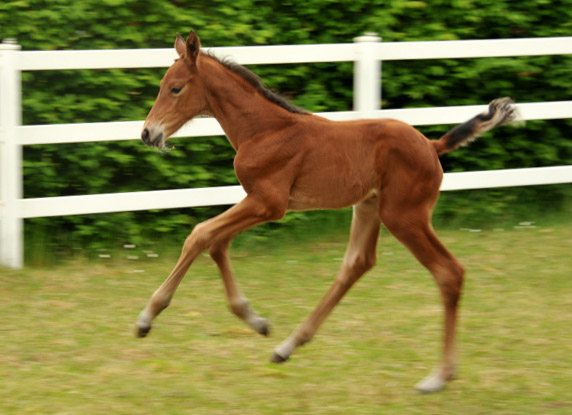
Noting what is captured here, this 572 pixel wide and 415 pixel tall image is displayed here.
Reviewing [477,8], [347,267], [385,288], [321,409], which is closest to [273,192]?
[347,267]

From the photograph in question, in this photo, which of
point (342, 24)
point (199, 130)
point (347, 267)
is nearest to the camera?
point (347, 267)

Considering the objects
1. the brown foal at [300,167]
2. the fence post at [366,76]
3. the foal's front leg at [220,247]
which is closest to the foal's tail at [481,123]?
the brown foal at [300,167]

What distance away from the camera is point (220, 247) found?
5047 mm

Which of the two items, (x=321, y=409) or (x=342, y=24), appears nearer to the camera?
(x=321, y=409)

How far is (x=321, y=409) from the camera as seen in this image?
4.66 m

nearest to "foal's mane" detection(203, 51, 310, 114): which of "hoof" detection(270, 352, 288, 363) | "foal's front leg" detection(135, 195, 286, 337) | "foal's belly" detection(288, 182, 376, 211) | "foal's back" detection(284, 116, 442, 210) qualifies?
"foal's back" detection(284, 116, 442, 210)

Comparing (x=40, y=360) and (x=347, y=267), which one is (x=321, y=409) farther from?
(x=40, y=360)

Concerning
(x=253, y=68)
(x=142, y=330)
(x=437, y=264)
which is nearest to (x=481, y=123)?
(x=437, y=264)

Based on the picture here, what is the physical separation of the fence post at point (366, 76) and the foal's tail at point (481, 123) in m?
3.05

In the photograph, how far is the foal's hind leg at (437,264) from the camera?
193 inches

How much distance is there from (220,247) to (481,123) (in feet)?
4.99

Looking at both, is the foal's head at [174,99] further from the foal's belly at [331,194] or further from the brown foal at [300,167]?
the foal's belly at [331,194]

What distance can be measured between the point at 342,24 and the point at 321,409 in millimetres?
5018

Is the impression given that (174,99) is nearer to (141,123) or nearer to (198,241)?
(198,241)
